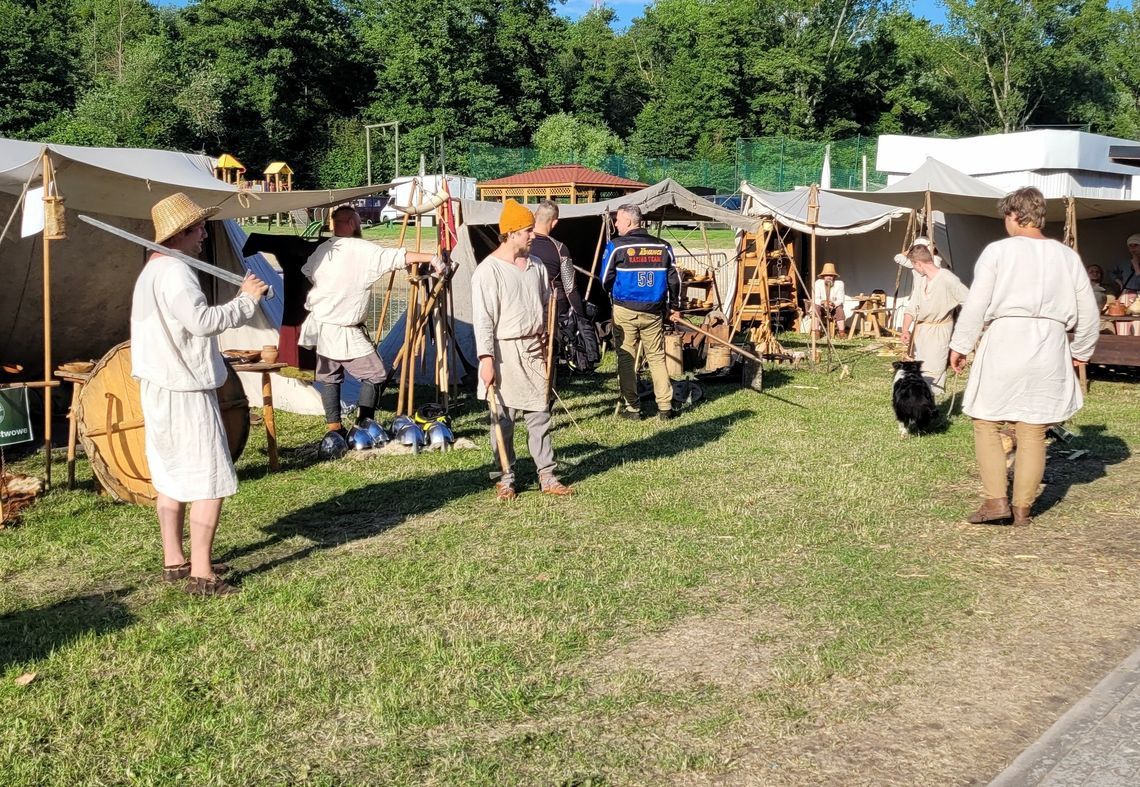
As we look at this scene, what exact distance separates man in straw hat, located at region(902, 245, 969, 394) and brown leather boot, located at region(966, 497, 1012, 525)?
10.5ft

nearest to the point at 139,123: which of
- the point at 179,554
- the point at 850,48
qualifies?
the point at 850,48

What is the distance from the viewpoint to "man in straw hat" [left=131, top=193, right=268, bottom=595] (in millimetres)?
4898

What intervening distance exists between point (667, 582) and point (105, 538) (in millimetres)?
3133

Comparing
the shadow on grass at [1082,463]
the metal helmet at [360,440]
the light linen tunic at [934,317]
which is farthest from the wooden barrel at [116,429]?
the light linen tunic at [934,317]

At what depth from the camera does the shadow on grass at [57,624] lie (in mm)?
4531

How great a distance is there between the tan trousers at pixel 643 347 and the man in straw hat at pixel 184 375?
512cm

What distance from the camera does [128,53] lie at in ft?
195

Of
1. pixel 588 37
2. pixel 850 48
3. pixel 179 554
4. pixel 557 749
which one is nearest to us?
pixel 557 749

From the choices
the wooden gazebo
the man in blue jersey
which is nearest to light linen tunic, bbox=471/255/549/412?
the man in blue jersey

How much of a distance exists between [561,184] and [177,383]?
815 inches

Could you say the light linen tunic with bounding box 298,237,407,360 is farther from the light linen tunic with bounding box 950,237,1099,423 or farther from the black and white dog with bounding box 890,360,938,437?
the light linen tunic with bounding box 950,237,1099,423

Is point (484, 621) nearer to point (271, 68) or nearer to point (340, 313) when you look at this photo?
point (340, 313)

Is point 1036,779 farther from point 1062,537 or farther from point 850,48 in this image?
point 850,48

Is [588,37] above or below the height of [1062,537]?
above
